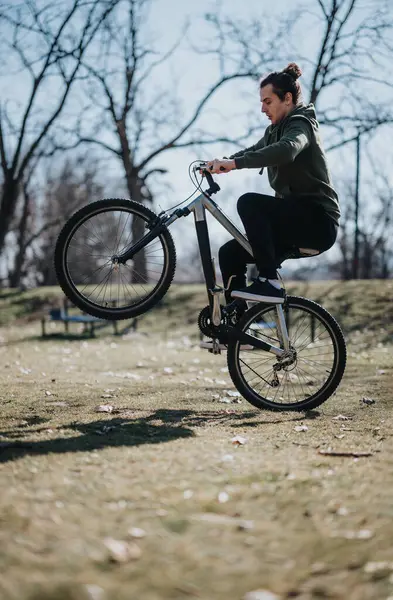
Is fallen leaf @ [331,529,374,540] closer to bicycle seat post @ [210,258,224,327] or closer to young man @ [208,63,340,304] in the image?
young man @ [208,63,340,304]

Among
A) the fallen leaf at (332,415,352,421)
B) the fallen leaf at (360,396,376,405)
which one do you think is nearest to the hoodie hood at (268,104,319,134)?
the fallen leaf at (332,415,352,421)

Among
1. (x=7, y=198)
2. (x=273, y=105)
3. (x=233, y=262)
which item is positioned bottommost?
(x=233, y=262)

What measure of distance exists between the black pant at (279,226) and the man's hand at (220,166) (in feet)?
0.73

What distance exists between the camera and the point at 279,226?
14.1 ft

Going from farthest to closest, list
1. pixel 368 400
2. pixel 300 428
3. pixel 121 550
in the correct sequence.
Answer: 1. pixel 368 400
2. pixel 300 428
3. pixel 121 550

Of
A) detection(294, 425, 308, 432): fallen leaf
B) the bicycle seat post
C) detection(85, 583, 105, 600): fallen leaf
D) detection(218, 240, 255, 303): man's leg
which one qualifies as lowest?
detection(85, 583, 105, 600): fallen leaf

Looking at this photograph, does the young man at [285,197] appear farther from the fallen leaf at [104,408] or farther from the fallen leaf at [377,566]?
the fallen leaf at [377,566]

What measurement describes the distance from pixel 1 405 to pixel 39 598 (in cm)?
291

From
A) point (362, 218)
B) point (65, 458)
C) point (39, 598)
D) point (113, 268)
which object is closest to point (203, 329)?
point (113, 268)

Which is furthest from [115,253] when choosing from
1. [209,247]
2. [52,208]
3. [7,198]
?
[52,208]

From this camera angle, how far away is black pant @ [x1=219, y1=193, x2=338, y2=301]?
166 inches

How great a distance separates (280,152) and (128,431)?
6.62ft

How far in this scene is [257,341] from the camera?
441 cm

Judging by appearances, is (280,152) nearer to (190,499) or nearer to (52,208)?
(190,499)
